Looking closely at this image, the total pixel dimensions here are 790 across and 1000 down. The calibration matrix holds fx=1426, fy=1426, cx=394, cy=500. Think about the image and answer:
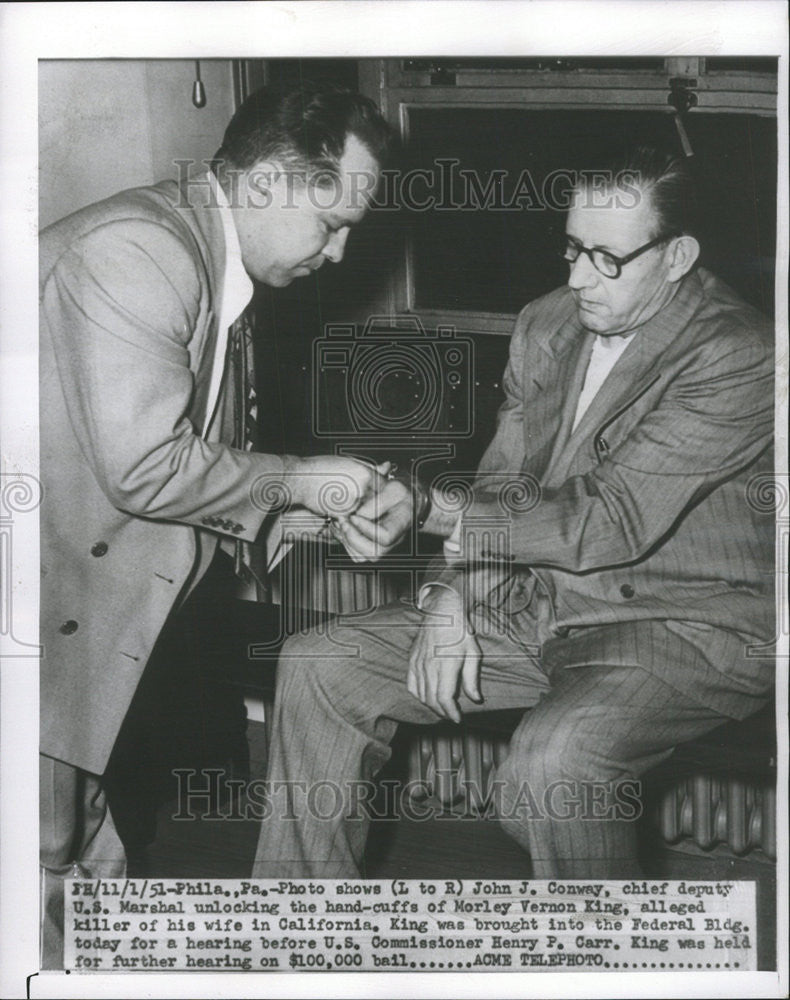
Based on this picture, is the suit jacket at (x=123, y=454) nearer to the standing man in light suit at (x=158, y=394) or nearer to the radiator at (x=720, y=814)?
the standing man in light suit at (x=158, y=394)

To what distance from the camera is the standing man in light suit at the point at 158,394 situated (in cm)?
331

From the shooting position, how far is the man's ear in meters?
3.29

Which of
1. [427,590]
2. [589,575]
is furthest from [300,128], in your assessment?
[589,575]

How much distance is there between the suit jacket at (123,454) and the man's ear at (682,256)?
103cm

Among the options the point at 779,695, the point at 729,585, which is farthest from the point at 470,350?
the point at 779,695

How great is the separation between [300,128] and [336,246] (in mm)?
283

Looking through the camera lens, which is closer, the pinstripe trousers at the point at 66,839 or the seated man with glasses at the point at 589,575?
the seated man with glasses at the point at 589,575

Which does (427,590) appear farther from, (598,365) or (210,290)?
(210,290)

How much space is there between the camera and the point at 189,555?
11.0ft

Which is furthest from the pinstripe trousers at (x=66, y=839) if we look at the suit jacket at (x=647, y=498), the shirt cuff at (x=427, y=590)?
the suit jacket at (x=647, y=498)

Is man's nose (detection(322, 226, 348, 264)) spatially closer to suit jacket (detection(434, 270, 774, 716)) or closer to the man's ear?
suit jacket (detection(434, 270, 774, 716))

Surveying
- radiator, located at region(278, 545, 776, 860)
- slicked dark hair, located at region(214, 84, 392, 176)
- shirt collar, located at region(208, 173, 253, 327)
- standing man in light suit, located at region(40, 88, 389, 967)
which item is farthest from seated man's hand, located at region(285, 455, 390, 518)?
slicked dark hair, located at region(214, 84, 392, 176)

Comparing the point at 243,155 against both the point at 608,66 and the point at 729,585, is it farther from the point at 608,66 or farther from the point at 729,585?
the point at 729,585

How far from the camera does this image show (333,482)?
11.0 feet
